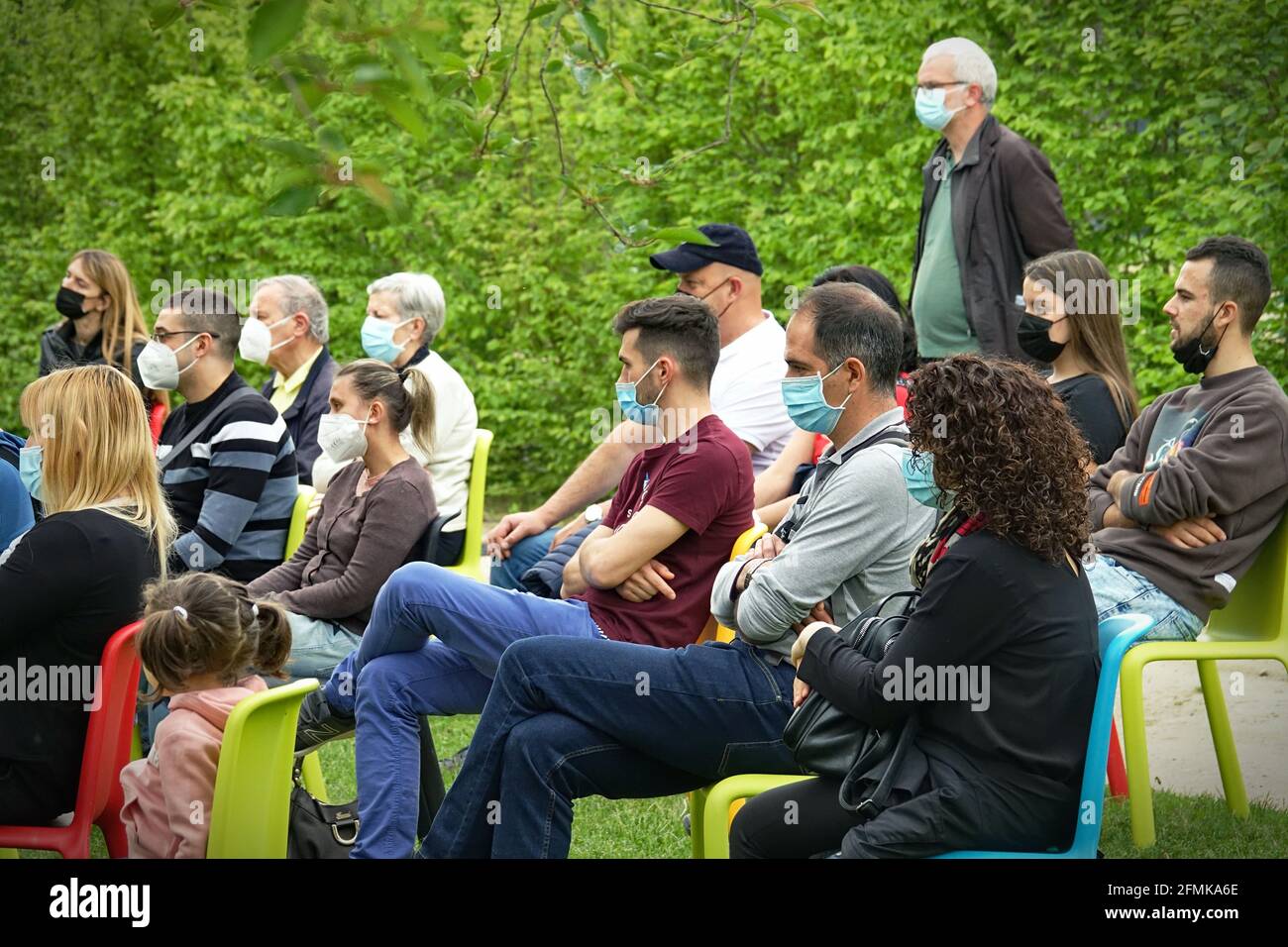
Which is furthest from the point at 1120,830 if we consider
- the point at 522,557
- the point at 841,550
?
the point at 522,557

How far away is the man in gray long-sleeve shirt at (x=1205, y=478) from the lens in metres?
4.38

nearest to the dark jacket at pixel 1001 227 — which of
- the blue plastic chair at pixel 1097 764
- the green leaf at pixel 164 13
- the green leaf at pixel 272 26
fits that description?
the blue plastic chair at pixel 1097 764

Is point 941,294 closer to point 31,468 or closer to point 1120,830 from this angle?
point 1120,830

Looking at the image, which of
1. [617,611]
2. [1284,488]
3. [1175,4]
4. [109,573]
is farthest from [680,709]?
[1175,4]

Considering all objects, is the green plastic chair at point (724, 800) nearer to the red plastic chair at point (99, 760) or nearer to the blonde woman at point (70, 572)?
the red plastic chair at point (99, 760)

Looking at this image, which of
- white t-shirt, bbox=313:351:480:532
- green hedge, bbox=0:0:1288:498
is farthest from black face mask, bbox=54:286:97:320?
white t-shirt, bbox=313:351:480:532

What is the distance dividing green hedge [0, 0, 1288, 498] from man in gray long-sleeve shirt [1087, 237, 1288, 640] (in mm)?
3421

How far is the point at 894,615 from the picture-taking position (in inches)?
128

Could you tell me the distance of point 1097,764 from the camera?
2.95m

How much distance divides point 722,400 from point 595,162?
Result: 6.87 feet

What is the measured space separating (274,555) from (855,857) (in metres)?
2.73

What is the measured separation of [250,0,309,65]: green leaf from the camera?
2109 millimetres

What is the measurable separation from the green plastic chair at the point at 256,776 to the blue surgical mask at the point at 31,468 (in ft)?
5.13

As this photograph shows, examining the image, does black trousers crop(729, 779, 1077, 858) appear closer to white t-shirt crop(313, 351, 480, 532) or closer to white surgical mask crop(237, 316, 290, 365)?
white t-shirt crop(313, 351, 480, 532)
